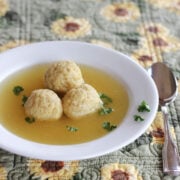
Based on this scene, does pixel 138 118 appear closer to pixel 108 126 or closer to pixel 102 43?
pixel 108 126

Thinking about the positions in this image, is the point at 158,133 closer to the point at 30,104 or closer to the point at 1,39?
the point at 30,104

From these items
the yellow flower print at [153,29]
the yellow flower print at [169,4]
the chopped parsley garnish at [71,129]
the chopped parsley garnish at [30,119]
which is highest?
the yellow flower print at [169,4]

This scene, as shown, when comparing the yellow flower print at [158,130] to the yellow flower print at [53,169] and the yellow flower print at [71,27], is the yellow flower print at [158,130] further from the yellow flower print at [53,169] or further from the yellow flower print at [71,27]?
the yellow flower print at [71,27]

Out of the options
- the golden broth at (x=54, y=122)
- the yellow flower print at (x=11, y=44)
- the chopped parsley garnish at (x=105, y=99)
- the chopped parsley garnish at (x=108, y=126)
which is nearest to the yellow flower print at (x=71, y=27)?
the yellow flower print at (x=11, y=44)

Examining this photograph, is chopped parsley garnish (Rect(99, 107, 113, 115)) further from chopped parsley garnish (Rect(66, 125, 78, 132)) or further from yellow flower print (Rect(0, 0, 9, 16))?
yellow flower print (Rect(0, 0, 9, 16))

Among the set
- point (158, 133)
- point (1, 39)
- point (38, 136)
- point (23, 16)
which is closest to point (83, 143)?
point (38, 136)
